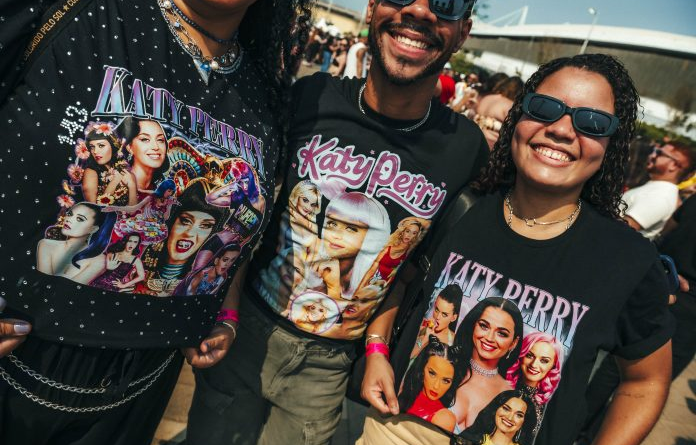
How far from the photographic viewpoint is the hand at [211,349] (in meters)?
1.48

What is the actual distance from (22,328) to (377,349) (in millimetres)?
1204

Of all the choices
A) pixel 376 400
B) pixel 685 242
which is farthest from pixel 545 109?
pixel 685 242

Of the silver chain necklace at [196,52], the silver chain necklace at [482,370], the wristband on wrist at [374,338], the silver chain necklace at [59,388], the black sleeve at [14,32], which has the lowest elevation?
the silver chain necklace at [59,388]

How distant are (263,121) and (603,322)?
128 cm

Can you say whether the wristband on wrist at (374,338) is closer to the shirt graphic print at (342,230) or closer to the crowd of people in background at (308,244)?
the crowd of people in background at (308,244)

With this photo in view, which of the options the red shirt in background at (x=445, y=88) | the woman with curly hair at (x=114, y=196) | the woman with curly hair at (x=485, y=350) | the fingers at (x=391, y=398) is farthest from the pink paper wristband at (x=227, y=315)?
the red shirt in background at (x=445, y=88)

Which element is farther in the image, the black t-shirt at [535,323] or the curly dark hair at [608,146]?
the curly dark hair at [608,146]

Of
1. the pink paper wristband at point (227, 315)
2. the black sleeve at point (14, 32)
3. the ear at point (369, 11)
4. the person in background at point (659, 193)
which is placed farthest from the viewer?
the person in background at point (659, 193)

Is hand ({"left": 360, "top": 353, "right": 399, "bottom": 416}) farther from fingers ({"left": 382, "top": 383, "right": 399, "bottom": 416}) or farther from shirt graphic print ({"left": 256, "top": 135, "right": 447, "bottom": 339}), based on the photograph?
shirt graphic print ({"left": 256, "top": 135, "right": 447, "bottom": 339})

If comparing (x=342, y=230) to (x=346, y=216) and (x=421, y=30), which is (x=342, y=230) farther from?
(x=421, y=30)

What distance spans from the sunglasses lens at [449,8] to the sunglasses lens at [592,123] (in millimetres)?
600

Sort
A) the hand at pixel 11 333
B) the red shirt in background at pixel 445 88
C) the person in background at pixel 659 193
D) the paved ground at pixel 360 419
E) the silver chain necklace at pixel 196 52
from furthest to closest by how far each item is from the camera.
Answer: the red shirt in background at pixel 445 88 → the person in background at pixel 659 193 → the paved ground at pixel 360 419 → the silver chain necklace at pixel 196 52 → the hand at pixel 11 333

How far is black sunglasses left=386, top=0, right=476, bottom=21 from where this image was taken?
5.59ft

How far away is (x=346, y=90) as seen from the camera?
1891 mm
